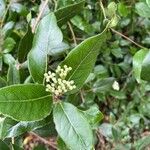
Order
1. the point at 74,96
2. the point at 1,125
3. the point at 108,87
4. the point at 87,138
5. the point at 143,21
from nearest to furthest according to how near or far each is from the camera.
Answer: the point at 87,138 → the point at 1,125 → the point at 74,96 → the point at 108,87 → the point at 143,21

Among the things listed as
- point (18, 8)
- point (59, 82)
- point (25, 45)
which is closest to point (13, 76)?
point (25, 45)

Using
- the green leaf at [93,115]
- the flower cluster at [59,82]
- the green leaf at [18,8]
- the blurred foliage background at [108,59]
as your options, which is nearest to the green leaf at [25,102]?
the flower cluster at [59,82]

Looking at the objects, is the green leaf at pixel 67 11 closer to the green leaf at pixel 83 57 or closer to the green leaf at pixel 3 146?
the green leaf at pixel 83 57

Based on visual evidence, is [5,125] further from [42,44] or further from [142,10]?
[142,10]

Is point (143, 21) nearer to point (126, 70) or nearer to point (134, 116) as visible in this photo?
point (126, 70)

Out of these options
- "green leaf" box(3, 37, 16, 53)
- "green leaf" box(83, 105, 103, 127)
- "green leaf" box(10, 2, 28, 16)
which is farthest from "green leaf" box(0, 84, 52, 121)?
"green leaf" box(10, 2, 28, 16)

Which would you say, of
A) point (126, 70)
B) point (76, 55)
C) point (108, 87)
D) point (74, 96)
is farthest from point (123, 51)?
point (76, 55)
